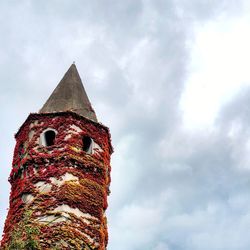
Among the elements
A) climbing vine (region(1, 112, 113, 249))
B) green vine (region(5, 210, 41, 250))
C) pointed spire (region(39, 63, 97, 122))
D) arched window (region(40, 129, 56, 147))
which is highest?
pointed spire (region(39, 63, 97, 122))

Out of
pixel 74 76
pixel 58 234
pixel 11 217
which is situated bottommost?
pixel 58 234

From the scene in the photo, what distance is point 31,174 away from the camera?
23.8 meters

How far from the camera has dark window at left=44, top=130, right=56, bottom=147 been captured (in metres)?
25.2

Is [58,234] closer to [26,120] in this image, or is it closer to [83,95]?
[26,120]

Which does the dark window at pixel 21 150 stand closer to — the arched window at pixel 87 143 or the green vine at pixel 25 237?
the arched window at pixel 87 143

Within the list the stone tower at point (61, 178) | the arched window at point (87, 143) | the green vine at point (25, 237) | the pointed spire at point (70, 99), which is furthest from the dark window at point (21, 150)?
the green vine at point (25, 237)

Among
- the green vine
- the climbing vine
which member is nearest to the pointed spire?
the climbing vine

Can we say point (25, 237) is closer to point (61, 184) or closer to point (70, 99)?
point (61, 184)

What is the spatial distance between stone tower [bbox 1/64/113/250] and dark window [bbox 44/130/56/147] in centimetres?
5

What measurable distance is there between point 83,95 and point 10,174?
19.9 ft

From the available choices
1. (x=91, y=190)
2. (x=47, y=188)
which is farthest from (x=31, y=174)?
(x=91, y=190)

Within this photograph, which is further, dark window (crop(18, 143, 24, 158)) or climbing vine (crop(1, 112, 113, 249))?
dark window (crop(18, 143, 24, 158))

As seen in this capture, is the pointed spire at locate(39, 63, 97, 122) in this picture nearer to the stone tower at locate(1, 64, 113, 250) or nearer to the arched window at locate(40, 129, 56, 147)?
the stone tower at locate(1, 64, 113, 250)

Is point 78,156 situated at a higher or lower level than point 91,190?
higher
